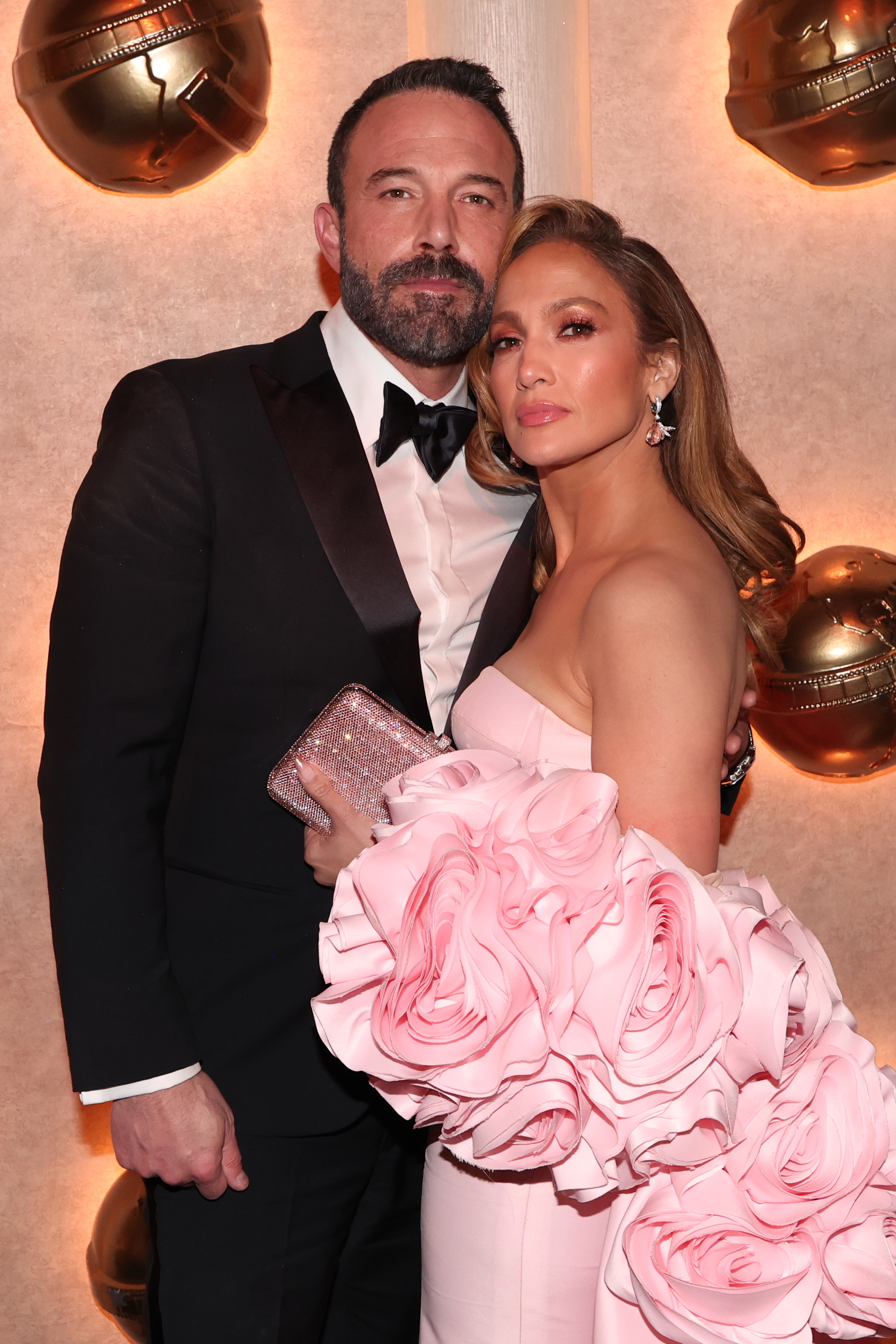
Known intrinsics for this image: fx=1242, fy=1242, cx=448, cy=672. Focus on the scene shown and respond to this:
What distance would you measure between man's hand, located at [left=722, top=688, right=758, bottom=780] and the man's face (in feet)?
2.62

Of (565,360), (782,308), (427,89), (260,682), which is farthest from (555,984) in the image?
(782,308)

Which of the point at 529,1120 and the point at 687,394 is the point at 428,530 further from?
the point at 529,1120

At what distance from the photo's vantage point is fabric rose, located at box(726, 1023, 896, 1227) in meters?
1.46

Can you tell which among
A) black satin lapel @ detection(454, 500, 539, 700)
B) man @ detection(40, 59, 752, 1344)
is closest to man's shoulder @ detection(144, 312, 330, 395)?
man @ detection(40, 59, 752, 1344)

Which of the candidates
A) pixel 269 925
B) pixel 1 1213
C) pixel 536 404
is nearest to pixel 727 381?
pixel 536 404

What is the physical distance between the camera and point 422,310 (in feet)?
6.97

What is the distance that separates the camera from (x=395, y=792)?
1.56m

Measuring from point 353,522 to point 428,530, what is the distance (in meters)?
0.20

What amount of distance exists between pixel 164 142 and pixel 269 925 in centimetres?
149

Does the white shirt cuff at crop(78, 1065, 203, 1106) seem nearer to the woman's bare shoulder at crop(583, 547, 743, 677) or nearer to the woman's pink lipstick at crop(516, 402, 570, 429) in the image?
the woman's bare shoulder at crop(583, 547, 743, 677)

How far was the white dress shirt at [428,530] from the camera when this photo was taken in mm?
2094

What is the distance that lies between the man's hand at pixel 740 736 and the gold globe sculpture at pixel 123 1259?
1450 millimetres

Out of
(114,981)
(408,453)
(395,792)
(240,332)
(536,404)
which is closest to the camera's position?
(395,792)

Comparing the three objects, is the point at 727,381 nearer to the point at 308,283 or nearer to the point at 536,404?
the point at 308,283
